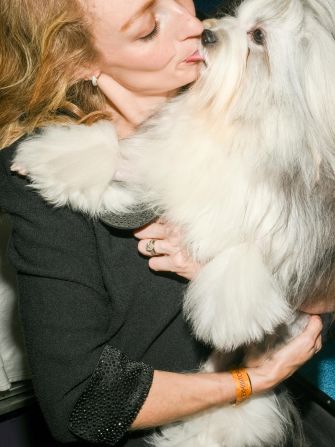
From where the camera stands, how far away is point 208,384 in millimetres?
1272

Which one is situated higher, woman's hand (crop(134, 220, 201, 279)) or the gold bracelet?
woman's hand (crop(134, 220, 201, 279))

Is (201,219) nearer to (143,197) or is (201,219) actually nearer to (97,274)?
(143,197)

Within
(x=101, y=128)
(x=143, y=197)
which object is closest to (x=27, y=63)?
(x=101, y=128)

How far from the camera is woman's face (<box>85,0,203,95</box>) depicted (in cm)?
118

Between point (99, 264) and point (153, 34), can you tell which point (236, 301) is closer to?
point (99, 264)

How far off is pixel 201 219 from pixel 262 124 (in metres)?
0.27

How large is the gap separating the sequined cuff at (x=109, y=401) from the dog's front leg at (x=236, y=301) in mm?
191

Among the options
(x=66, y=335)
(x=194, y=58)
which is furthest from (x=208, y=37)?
(x=66, y=335)

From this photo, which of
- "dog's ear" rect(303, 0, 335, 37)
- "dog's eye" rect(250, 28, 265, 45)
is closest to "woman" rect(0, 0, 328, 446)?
"dog's eye" rect(250, 28, 265, 45)

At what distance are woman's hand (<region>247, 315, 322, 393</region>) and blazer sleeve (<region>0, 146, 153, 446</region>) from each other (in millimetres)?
336

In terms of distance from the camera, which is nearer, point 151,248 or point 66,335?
point 66,335

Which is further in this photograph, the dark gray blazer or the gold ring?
the gold ring

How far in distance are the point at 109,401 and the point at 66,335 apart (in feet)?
0.58

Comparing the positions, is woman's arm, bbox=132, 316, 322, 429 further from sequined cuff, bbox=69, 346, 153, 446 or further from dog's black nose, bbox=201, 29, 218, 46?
dog's black nose, bbox=201, 29, 218, 46
